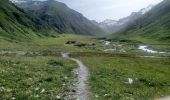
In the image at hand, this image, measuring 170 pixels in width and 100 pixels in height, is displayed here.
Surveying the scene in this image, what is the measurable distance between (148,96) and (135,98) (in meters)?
3.39

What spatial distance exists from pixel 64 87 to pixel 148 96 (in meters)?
10.1

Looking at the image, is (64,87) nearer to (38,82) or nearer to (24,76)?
(38,82)

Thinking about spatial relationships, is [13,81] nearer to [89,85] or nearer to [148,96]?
[89,85]

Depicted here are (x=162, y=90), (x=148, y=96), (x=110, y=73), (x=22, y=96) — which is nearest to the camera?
(x=22, y=96)

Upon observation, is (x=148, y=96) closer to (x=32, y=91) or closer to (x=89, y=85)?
(x=89, y=85)

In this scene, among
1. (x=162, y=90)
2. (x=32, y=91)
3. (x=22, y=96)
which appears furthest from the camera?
(x=162, y=90)

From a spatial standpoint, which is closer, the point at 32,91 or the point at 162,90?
the point at 32,91

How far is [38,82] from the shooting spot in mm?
36656

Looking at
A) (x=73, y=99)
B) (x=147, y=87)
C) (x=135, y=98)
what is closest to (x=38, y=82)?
(x=73, y=99)

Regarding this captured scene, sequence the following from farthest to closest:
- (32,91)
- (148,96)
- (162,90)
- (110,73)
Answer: (110,73) < (162,90) < (148,96) < (32,91)

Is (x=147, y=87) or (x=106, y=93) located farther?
(x=147, y=87)

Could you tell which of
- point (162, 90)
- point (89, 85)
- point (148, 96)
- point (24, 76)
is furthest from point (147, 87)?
point (24, 76)

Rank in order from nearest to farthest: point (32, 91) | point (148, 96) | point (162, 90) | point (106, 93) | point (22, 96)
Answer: point (22, 96) < point (32, 91) < point (106, 93) < point (148, 96) < point (162, 90)

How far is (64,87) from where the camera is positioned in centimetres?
3569
